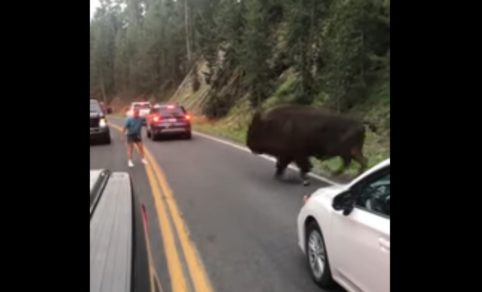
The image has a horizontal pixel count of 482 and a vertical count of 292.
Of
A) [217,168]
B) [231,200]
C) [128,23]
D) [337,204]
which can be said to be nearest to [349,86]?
[217,168]

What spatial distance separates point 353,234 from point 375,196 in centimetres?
35

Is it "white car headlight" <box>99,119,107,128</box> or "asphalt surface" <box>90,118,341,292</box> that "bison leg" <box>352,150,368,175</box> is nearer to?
"asphalt surface" <box>90,118,341,292</box>

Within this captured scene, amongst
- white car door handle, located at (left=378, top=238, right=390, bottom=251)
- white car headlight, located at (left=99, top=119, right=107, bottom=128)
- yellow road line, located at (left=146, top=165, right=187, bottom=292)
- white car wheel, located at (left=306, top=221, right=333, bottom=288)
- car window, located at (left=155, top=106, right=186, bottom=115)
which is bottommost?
yellow road line, located at (left=146, top=165, right=187, bottom=292)

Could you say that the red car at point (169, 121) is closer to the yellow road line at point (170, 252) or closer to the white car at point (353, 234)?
the yellow road line at point (170, 252)

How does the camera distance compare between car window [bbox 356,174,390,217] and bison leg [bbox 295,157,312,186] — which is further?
bison leg [bbox 295,157,312,186]

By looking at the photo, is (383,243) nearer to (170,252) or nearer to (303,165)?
(170,252)

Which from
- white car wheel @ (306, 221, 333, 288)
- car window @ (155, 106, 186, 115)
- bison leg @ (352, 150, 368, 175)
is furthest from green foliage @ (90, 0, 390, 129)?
white car wheel @ (306, 221, 333, 288)

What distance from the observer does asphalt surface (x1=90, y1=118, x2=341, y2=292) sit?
5.86 m

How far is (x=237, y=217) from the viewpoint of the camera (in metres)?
8.72

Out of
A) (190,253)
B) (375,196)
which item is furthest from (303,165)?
(375,196)

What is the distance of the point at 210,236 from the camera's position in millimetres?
7586

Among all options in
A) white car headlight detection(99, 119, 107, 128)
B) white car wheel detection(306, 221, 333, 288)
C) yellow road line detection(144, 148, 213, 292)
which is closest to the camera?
white car wheel detection(306, 221, 333, 288)
